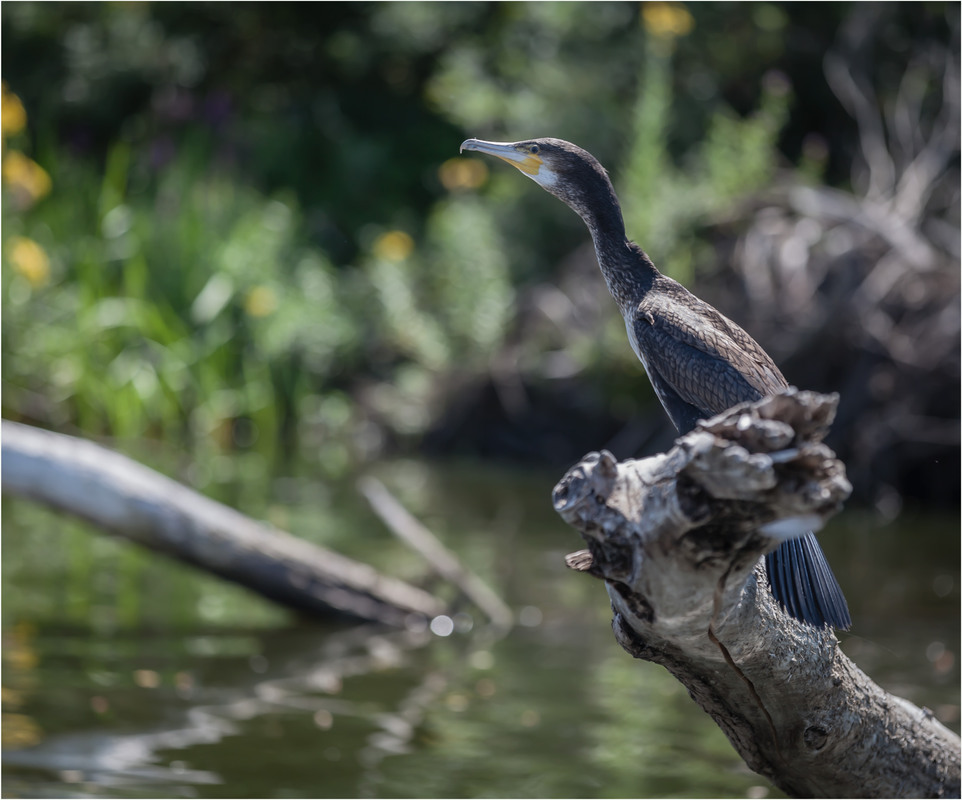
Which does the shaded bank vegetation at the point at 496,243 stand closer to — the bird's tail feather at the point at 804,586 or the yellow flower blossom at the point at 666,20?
the yellow flower blossom at the point at 666,20

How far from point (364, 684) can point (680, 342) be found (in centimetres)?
223

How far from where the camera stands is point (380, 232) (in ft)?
36.3

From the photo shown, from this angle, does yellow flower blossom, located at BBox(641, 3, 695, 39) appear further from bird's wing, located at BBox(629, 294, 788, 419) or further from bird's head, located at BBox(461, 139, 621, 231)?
bird's wing, located at BBox(629, 294, 788, 419)

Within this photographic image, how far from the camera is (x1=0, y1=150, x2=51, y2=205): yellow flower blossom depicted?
328 inches

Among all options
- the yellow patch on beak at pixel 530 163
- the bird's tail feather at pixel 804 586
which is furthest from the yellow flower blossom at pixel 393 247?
the bird's tail feather at pixel 804 586

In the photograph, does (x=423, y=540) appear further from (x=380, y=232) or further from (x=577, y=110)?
(x=380, y=232)

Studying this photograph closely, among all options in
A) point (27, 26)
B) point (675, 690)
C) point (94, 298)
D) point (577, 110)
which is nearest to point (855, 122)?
point (577, 110)

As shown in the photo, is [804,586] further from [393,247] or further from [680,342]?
[393,247]

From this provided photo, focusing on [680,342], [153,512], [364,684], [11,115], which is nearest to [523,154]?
[680,342]

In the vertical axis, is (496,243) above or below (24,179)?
above

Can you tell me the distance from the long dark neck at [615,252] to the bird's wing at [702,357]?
85mm

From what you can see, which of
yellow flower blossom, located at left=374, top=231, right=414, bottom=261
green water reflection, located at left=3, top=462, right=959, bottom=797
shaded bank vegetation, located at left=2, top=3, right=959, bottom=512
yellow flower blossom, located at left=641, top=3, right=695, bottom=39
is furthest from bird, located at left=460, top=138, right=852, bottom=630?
yellow flower blossom, located at left=374, top=231, right=414, bottom=261

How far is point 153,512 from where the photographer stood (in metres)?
4.62

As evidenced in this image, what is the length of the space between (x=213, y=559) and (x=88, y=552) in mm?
1648
